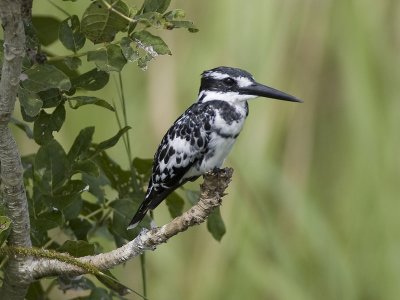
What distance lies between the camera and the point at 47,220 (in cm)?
117

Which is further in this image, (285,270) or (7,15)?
(285,270)

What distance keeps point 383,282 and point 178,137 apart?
80cm

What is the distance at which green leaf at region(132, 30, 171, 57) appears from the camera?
104 cm

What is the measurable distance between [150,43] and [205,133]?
27 centimetres

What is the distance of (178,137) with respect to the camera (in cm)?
127

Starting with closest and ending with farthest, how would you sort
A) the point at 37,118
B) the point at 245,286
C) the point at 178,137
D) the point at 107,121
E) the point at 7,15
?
the point at 7,15
the point at 37,118
the point at 178,137
the point at 107,121
the point at 245,286

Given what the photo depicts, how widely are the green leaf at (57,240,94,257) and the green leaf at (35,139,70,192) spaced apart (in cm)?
8

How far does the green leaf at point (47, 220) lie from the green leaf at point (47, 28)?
12.4 inches

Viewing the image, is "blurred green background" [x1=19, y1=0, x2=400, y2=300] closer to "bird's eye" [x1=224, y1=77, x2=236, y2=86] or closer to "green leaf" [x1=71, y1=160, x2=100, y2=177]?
"bird's eye" [x1=224, y1=77, x2=236, y2=86]

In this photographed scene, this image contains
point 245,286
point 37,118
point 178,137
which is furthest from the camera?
point 245,286

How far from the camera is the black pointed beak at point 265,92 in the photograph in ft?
4.15

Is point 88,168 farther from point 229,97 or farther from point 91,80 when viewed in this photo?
point 229,97

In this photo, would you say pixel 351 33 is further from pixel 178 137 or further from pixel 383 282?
pixel 178 137

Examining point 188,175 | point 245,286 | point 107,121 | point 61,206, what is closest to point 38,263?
point 61,206
